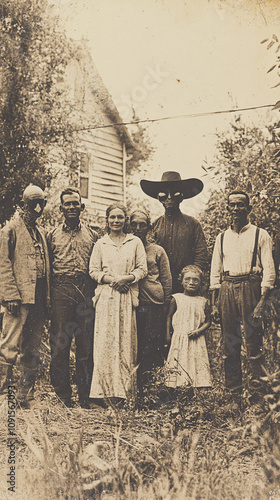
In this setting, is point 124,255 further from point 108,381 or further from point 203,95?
Result: point 203,95

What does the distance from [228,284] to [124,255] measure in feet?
2.78

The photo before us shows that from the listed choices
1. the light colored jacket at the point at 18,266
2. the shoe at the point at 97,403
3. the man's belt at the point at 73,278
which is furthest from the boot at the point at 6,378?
the man's belt at the point at 73,278

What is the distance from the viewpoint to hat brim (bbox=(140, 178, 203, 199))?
190 inches

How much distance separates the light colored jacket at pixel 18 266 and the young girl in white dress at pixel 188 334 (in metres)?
1.06

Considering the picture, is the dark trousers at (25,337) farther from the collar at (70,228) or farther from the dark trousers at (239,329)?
the dark trousers at (239,329)

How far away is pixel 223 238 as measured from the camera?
186 inches

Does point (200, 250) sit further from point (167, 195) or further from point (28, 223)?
point (28, 223)

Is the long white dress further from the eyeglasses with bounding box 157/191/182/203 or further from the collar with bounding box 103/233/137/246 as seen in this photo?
the eyeglasses with bounding box 157/191/182/203

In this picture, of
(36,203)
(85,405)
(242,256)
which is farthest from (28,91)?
(85,405)

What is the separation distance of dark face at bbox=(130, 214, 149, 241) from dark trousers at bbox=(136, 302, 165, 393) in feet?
1.83

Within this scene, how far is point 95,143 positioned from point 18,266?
47.1 inches

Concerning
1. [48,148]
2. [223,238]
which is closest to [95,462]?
[223,238]

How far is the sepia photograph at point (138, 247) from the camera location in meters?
4.52

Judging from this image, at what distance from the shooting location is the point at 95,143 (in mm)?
5020
